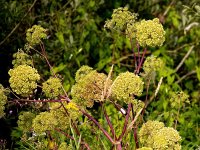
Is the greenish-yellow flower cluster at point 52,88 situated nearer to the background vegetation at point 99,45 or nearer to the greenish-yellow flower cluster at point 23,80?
the greenish-yellow flower cluster at point 23,80

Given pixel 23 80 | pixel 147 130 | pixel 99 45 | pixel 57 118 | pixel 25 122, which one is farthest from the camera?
pixel 99 45

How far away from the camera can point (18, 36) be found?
4.58 metres

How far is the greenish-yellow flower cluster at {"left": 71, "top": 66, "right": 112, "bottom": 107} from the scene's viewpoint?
2699 millimetres

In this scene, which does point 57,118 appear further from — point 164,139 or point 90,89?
point 164,139

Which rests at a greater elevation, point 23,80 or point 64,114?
point 23,80

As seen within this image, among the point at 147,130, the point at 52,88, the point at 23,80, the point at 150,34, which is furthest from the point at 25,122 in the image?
the point at 150,34

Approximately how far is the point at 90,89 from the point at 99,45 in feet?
8.61

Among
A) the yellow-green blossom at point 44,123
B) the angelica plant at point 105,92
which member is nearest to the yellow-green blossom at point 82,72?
the angelica plant at point 105,92

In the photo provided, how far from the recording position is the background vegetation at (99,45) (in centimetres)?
456

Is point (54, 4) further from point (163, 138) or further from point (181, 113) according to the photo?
point (163, 138)

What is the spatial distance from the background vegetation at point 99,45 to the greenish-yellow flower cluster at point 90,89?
1656mm

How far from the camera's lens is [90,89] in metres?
2.71

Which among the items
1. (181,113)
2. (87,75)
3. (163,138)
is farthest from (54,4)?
(163,138)

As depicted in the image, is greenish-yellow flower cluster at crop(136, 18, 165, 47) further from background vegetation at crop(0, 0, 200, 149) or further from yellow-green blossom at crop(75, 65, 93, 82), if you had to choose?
background vegetation at crop(0, 0, 200, 149)
